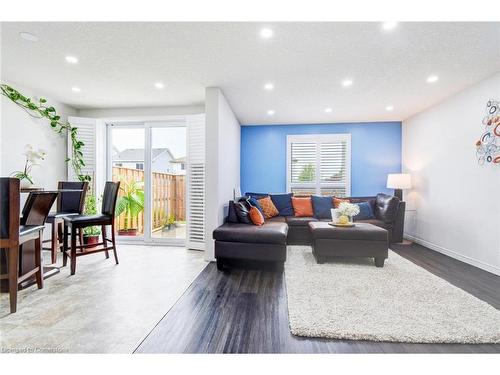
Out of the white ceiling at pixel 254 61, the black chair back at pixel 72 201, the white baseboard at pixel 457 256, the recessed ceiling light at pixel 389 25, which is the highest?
the white ceiling at pixel 254 61

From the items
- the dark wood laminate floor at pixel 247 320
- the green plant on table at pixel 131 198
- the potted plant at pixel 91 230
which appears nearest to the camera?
the dark wood laminate floor at pixel 247 320

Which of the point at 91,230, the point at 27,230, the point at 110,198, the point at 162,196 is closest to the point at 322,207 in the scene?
the point at 162,196

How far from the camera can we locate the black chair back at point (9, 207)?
1948 millimetres

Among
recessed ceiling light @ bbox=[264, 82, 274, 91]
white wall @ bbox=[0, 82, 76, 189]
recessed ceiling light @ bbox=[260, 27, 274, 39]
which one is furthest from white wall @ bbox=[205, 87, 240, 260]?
white wall @ bbox=[0, 82, 76, 189]

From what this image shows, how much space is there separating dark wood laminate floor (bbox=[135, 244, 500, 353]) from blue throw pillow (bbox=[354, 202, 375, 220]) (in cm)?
156

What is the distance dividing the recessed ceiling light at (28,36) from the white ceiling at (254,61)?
54 millimetres

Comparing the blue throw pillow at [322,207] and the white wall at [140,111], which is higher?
the white wall at [140,111]

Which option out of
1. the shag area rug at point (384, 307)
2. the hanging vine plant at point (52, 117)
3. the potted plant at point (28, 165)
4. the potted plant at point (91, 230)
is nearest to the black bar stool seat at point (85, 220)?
the potted plant at point (28, 165)

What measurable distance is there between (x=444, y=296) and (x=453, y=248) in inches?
72.2

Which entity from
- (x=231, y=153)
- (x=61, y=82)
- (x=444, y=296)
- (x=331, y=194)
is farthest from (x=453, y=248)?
(x=61, y=82)

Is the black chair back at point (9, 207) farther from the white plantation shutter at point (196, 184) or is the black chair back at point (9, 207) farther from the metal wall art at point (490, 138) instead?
the metal wall art at point (490, 138)

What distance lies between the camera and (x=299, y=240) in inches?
173

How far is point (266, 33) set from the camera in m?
2.21
